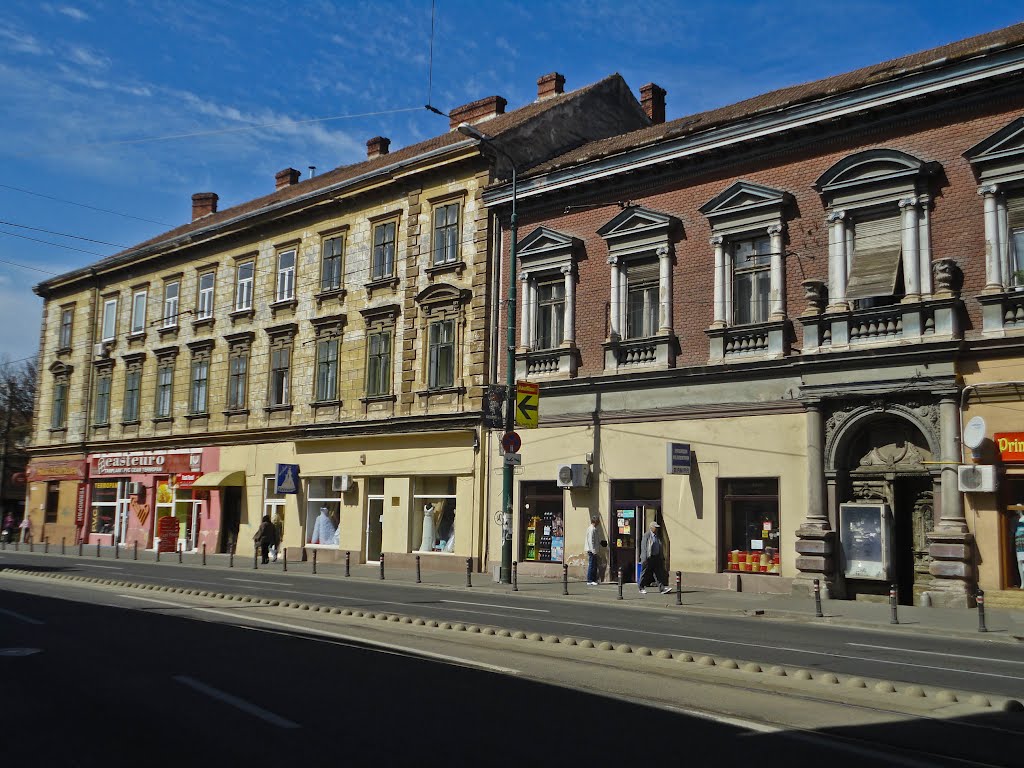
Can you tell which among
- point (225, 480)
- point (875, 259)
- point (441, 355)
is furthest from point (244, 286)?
point (875, 259)

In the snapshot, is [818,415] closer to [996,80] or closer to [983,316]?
[983,316]

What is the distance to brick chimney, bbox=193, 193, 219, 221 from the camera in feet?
159

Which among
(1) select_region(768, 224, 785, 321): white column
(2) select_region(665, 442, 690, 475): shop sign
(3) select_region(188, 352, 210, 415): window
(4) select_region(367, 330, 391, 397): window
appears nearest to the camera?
(1) select_region(768, 224, 785, 321): white column

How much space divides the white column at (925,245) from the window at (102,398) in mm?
37147

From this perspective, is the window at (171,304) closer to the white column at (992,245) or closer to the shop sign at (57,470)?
the shop sign at (57,470)

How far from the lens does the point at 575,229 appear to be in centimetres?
2708

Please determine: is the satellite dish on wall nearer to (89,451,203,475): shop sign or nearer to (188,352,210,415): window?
(89,451,203,475): shop sign

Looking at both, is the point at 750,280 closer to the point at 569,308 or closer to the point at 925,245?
the point at 925,245

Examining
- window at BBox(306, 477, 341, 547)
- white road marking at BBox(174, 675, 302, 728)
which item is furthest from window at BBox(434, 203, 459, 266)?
white road marking at BBox(174, 675, 302, 728)

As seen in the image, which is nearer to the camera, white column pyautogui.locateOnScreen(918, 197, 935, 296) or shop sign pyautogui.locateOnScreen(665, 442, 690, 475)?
white column pyautogui.locateOnScreen(918, 197, 935, 296)

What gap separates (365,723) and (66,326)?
4710 centimetres

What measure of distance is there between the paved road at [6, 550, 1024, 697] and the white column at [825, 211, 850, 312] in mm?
7446

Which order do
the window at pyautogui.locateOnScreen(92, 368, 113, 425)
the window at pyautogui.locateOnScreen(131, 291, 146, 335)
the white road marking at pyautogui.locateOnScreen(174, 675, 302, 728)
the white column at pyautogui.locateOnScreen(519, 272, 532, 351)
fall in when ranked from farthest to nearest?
1. the window at pyautogui.locateOnScreen(92, 368, 113, 425)
2. the window at pyautogui.locateOnScreen(131, 291, 146, 335)
3. the white column at pyautogui.locateOnScreen(519, 272, 532, 351)
4. the white road marking at pyautogui.locateOnScreen(174, 675, 302, 728)

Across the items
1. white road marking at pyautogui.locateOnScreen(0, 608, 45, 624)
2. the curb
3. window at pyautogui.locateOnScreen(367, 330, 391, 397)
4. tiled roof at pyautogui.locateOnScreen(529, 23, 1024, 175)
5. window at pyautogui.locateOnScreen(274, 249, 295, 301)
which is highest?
tiled roof at pyautogui.locateOnScreen(529, 23, 1024, 175)
